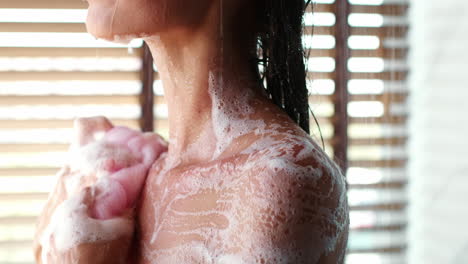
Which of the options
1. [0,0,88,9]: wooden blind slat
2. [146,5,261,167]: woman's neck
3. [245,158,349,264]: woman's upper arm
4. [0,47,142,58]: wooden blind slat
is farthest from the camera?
[0,47,142,58]: wooden blind slat

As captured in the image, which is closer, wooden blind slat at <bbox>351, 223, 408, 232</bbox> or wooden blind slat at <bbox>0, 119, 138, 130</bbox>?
wooden blind slat at <bbox>351, 223, 408, 232</bbox>

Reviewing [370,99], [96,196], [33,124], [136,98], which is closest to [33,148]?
[33,124]

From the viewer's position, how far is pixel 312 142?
645 millimetres

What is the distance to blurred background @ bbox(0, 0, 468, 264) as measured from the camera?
2.11 ft

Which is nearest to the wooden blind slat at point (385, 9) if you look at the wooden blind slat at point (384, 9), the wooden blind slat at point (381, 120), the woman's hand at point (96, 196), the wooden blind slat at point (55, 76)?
Result: the wooden blind slat at point (384, 9)

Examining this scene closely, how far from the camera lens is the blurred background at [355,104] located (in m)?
0.64

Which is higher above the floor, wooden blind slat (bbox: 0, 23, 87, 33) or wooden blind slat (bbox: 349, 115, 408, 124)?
wooden blind slat (bbox: 0, 23, 87, 33)

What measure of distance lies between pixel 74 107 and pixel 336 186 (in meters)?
0.66

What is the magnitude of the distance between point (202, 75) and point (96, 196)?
20 cm

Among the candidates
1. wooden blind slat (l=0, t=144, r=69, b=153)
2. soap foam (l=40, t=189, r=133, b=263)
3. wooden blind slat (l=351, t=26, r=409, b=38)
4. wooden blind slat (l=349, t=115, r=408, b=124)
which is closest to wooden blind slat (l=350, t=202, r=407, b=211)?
wooden blind slat (l=349, t=115, r=408, b=124)

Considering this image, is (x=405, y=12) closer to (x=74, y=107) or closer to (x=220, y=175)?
(x=220, y=175)

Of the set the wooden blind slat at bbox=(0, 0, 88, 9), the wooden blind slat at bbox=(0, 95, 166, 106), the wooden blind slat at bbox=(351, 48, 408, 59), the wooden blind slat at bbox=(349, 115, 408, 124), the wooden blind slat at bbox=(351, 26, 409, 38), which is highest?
the wooden blind slat at bbox=(0, 0, 88, 9)

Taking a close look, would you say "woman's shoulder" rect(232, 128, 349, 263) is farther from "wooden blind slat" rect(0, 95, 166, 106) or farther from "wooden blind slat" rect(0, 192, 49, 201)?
"wooden blind slat" rect(0, 192, 49, 201)

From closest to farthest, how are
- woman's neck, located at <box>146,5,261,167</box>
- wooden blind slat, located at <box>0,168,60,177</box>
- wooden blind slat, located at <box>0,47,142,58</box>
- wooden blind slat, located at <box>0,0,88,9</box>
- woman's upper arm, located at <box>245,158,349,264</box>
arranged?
woman's upper arm, located at <box>245,158,349,264</box>
woman's neck, located at <box>146,5,261,167</box>
wooden blind slat, located at <box>0,0,88,9</box>
wooden blind slat, located at <box>0,47,142,58</box>
wooden blind slat, located at <box>0,168,60,177</box>
